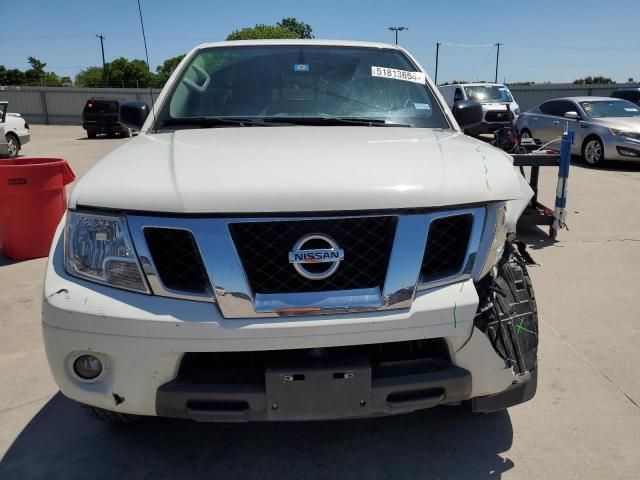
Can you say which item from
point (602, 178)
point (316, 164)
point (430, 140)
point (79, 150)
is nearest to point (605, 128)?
point (602, 178)

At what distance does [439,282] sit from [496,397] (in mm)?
583

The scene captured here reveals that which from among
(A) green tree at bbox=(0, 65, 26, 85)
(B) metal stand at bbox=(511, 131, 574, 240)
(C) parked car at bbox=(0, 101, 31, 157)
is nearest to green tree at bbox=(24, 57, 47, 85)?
(A) green tree at bbox=(0, 65, 26, 85)

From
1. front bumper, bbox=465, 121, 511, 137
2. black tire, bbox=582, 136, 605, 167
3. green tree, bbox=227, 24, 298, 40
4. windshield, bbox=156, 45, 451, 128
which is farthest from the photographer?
green tree, bbox=227, 24, 298, 40

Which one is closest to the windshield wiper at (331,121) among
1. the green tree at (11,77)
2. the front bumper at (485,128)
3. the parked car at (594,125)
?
the parked car at (594,125)

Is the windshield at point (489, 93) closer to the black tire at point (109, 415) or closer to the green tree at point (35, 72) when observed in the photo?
A: the black tire at point (109, 415)

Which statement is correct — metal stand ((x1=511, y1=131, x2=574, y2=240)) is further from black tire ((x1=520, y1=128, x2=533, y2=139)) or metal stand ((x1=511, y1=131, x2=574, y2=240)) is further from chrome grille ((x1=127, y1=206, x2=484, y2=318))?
black tire ((x1=520, y1=128, x2=533, y2=139))

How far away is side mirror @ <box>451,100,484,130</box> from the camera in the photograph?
3.52 metres

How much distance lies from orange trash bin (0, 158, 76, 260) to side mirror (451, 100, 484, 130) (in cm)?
404

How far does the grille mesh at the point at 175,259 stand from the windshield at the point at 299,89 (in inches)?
47.6

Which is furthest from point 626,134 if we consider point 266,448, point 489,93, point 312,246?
point 312,246

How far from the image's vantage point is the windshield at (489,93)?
59.5 ft

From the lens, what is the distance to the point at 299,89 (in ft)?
10.7

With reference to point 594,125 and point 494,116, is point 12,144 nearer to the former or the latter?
point 494,116

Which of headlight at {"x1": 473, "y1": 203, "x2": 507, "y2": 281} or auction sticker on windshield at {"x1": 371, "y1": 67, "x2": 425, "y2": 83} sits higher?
auction sticker on windshield at {"x1": 371, "y1": 67, "x2": 425, "y2": 83}
